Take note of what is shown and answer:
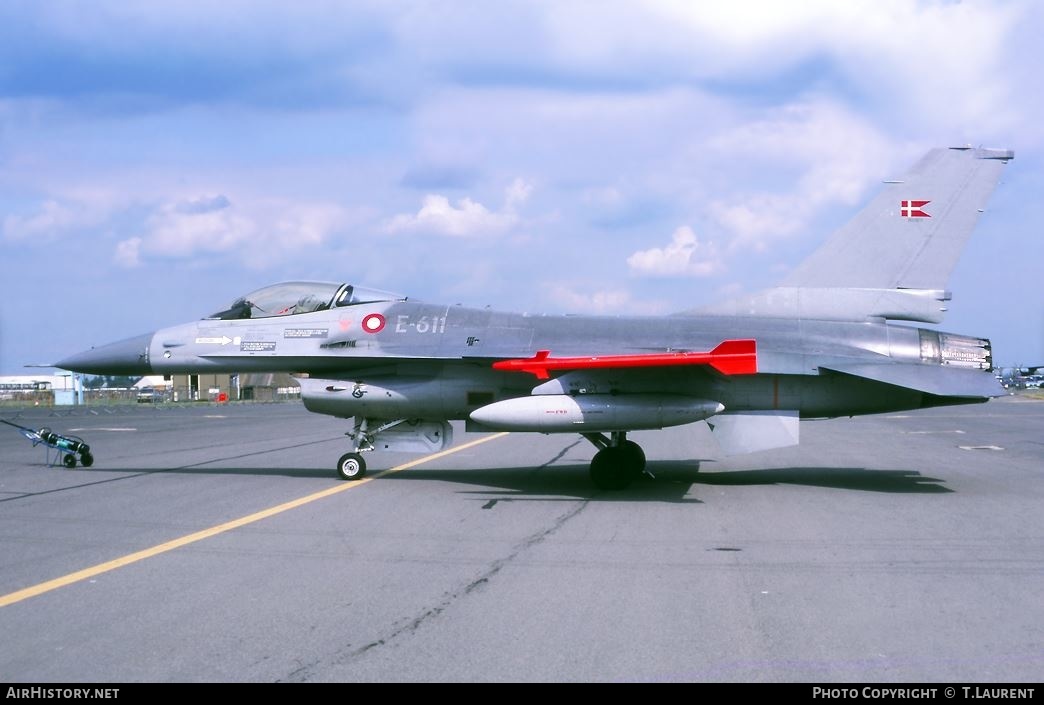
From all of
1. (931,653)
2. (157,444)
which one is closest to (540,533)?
(931,653)

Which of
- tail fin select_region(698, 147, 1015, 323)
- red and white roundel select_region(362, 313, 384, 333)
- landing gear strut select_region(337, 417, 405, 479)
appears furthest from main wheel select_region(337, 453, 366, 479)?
tail fin select_region(698, 147, 1015, 323)

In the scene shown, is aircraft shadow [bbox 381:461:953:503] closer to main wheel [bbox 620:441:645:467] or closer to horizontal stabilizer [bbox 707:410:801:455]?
main wheel [bbox 620:441:645:467]

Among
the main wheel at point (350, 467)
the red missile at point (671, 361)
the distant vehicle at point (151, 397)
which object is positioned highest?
the red missile at point (671, 361)

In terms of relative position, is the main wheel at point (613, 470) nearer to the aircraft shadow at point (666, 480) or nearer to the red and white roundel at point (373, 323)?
the aircraft shadow at point (666, 480)

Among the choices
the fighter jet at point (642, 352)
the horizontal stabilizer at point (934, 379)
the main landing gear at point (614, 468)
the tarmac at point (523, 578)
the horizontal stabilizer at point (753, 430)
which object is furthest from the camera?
the main landing gear at point (614, 468)

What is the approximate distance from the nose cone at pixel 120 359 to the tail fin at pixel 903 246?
9.24m

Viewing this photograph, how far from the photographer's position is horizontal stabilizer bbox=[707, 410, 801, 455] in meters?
12.6

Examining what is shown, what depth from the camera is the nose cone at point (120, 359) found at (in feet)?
48.6

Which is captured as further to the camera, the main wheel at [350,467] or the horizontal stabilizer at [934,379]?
the main wheel at [350,467]

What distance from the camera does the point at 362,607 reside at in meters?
6.31

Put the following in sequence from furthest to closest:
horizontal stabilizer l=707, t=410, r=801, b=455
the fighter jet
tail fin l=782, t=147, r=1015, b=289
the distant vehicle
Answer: the distant vehicle < tail fin l=782, t=147, r=1015, b=289 < horizontal stabilizer l=707, t=410, r=801, b=455 < the fighter jet

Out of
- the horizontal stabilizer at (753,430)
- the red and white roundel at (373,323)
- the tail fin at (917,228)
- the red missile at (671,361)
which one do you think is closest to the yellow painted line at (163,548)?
the red and white roundel at (373,323)

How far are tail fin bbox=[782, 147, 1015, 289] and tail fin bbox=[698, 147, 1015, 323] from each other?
0.01 meters
